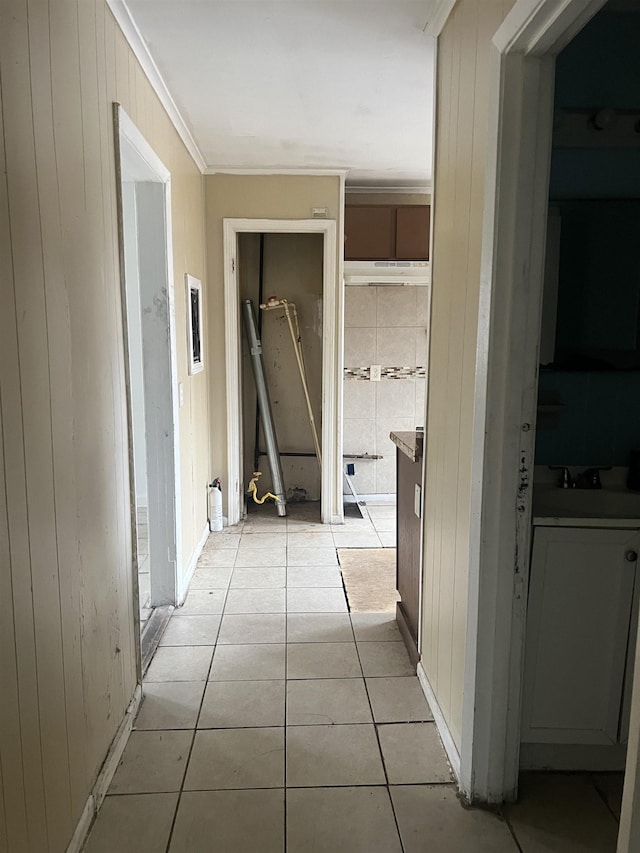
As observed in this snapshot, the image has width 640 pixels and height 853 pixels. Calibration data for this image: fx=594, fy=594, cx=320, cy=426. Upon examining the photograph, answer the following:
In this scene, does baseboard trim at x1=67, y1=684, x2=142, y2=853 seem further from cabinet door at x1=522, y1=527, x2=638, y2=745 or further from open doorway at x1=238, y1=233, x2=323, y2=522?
open doorway at x1=238, y1=233, x2=323, y2=522

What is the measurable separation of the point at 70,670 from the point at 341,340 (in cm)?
316

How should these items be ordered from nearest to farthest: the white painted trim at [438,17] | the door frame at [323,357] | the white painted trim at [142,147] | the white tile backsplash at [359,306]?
the white painted trim at [438,17], the white painted trim at [142,147], the door frame at [323,357], the white tile backsplash at [359,306]

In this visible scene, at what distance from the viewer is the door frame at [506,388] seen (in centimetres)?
145

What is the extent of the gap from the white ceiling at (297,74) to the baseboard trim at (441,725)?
8.12 ft

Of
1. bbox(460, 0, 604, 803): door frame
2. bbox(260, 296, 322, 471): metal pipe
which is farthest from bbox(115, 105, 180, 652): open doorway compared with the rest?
bbox(260, 296, 322, 471): metal pipe

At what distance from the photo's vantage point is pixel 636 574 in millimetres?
1715

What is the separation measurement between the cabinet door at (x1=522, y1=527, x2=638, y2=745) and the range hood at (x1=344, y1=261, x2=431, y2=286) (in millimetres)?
3020

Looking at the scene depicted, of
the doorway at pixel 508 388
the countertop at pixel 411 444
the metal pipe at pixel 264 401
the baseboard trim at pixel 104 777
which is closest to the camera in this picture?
the doorway at pixel 508 388

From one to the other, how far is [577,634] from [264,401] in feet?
Result: 10.9

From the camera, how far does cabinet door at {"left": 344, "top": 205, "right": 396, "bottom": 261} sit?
14.6 ft

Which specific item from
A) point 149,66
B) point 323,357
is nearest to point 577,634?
point 149,66

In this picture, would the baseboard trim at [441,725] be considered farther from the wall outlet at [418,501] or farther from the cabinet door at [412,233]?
the cabinet door at [412,233]

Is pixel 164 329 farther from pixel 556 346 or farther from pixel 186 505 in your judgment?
pixel 556 346

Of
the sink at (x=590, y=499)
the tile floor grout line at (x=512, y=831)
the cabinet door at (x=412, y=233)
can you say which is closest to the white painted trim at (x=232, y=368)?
the cabinet door at (x=412, y=233)
